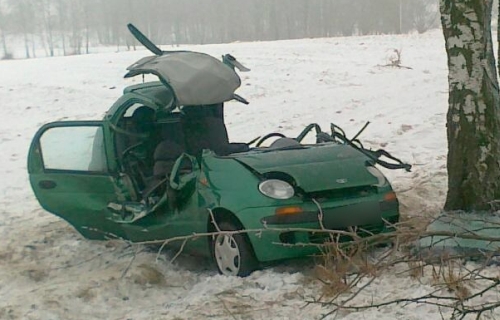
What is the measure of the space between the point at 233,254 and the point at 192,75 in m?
1.68

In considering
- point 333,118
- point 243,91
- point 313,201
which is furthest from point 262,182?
point 243,91

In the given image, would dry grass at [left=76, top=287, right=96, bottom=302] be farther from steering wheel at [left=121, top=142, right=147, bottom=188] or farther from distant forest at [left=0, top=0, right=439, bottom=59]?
distant forest at [left=0, top=0, right=439, bottom=59]

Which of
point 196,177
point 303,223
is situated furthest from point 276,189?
point 196,177

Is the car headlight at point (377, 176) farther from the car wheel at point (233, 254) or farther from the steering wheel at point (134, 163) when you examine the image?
the steering wheel at point (134, 163)

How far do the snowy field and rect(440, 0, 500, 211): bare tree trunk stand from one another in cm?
59

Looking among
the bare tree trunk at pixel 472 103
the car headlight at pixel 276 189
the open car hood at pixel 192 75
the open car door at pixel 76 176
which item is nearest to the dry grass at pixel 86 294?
the open car door at pixel 76 176

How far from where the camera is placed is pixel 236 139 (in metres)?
12.7

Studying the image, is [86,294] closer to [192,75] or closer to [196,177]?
[196,177]

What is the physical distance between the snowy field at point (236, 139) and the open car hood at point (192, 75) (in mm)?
1447

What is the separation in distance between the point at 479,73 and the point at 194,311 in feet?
10.1

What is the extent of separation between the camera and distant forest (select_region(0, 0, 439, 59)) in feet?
172

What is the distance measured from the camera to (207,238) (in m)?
5.95

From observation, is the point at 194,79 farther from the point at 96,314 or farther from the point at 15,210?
the point at 15,210

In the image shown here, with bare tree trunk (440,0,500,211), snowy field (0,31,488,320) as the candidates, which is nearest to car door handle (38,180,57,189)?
snowy field (0,31,488,320)
